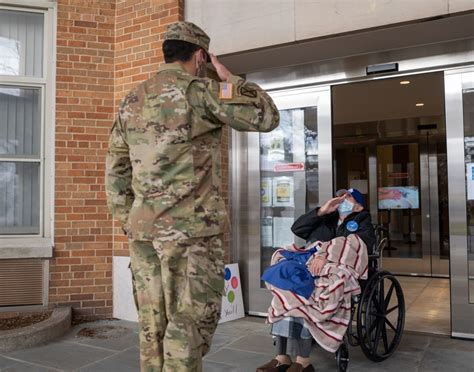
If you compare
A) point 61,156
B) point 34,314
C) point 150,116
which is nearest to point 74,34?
point 61,156

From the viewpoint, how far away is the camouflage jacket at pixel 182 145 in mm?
2143

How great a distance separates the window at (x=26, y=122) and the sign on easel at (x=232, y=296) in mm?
1996

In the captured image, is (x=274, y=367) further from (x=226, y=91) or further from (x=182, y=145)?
(x=226, y=91)

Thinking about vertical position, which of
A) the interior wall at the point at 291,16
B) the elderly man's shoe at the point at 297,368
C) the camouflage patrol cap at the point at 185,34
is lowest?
the elderly man's shoe at the point at 297,368

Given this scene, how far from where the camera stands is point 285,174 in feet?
17.6

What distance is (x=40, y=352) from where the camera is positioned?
4156 millimetres

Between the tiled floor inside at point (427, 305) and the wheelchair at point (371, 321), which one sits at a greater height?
the wheelchair at point (371, 321)

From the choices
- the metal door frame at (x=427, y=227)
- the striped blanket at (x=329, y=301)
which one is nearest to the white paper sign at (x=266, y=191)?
the striped blanket at (x=329, y=301)

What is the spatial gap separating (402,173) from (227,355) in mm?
6670

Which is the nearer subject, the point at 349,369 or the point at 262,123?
the point at 262,123

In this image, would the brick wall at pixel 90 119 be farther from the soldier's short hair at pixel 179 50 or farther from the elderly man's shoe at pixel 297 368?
the soldier's short hair at pixel 179 50

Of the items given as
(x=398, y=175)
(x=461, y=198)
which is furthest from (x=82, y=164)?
(x=398, y=175)

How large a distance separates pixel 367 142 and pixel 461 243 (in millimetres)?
5671

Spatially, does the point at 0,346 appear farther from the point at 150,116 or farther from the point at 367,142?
the point at 367,142
